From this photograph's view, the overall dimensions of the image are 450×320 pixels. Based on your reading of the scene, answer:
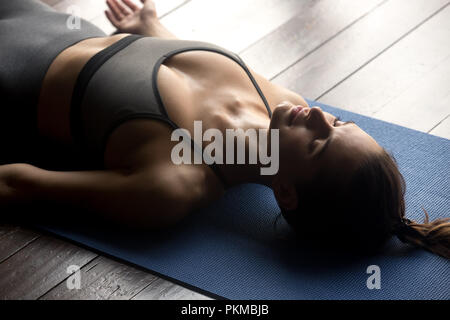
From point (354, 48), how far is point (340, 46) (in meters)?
0.05

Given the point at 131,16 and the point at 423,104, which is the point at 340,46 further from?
the point at 131,16

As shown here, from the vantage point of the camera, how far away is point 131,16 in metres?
1.93

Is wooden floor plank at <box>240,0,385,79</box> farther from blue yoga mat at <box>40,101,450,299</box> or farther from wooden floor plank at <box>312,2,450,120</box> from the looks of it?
blue yoga mat at <box>40,101,450,299</box>

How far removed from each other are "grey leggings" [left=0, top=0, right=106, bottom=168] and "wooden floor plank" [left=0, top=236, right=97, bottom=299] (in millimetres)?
286

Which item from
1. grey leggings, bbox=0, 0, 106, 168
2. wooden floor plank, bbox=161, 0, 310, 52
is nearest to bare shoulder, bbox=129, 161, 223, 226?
grey leggings, bbox=0, 0, 106, 168

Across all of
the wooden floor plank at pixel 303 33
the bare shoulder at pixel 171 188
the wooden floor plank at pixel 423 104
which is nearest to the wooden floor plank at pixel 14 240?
the bare shoulder at pixel 171 188

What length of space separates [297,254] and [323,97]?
26.2 inches

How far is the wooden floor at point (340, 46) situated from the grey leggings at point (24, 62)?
247mm

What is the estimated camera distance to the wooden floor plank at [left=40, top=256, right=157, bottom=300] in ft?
4.54

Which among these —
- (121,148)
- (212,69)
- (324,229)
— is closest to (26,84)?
(121,148)

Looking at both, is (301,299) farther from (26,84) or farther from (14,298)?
(26,84)

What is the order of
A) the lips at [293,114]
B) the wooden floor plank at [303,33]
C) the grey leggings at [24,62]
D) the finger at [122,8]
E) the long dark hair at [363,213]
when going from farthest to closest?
the wooden floor plank at [303,33]
the finger at [122,8]
the grey leggings at [24,62]
the lips at [293,114]
the long dark hair at [363,213]

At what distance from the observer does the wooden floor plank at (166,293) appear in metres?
1.38

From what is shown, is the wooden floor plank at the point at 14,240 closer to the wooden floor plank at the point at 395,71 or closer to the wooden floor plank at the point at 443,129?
the wooden floor plank at the point at 395,71
